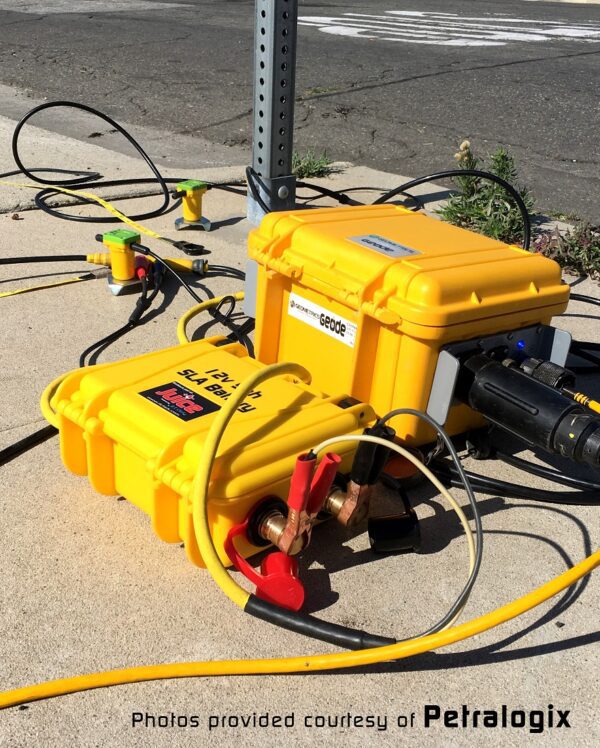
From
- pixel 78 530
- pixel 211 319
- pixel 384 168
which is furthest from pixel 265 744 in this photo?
pixel 384 168

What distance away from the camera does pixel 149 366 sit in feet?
5.89

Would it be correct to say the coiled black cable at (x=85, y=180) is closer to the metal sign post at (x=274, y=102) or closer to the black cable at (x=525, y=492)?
the metal sign post at (x=274, y=102)

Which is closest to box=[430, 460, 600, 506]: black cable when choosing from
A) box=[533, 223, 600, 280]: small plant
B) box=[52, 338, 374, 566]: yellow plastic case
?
box=[52, 338, 374, 566]: yellow plastic case

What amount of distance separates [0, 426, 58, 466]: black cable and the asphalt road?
3249mm

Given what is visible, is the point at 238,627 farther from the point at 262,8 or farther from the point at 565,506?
the point at 262,8

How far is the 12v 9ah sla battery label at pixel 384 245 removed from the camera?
1873 millimetres

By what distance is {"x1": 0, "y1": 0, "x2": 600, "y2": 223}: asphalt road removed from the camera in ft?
18.7

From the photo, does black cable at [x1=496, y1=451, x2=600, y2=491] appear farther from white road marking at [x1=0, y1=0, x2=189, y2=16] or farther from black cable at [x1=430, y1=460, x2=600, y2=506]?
white road marking at [x1=0, y1=0, x2=189, y2=16]

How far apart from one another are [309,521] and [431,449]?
1.88ft

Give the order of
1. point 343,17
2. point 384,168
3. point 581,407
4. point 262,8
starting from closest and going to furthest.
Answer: point 581,407
point 262,8
point 384,168
point 343,17

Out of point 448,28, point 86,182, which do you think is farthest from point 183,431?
point 448,28

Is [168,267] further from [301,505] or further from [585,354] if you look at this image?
Result: [301,505]

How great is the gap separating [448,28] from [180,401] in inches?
508

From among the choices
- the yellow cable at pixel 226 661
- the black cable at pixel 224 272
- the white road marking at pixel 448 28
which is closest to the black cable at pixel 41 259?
the black cable at pixel 224 272
